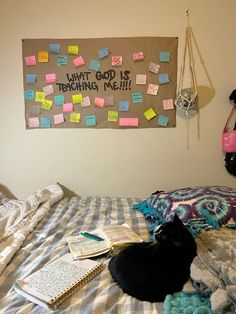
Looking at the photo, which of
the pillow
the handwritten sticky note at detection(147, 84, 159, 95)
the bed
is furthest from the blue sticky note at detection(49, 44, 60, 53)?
the pillow

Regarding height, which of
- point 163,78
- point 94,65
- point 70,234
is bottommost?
point 70,234

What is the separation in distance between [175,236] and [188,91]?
4.29 feet

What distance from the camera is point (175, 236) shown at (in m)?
1.08

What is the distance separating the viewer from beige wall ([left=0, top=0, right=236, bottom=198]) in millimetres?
2078

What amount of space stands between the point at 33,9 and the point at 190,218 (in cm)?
187

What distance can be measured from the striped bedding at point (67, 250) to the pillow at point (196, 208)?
11 centimetres

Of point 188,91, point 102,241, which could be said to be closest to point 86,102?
point 188,91

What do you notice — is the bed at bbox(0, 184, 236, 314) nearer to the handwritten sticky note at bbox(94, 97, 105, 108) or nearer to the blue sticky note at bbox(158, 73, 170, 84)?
the handwritten sticky note at bbox(94, 97, 105, 108)

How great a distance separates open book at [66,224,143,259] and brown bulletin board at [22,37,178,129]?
0.98 m

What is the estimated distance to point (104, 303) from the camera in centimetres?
89

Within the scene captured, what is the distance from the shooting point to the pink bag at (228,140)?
6.63 feet

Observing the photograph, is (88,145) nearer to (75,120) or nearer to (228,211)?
(75,120)

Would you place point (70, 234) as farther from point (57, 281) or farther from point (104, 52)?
point (104, 52)

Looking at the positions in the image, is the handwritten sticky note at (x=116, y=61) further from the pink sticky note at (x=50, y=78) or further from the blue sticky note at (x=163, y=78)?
the pink sticky note at (x=50, y=78)
